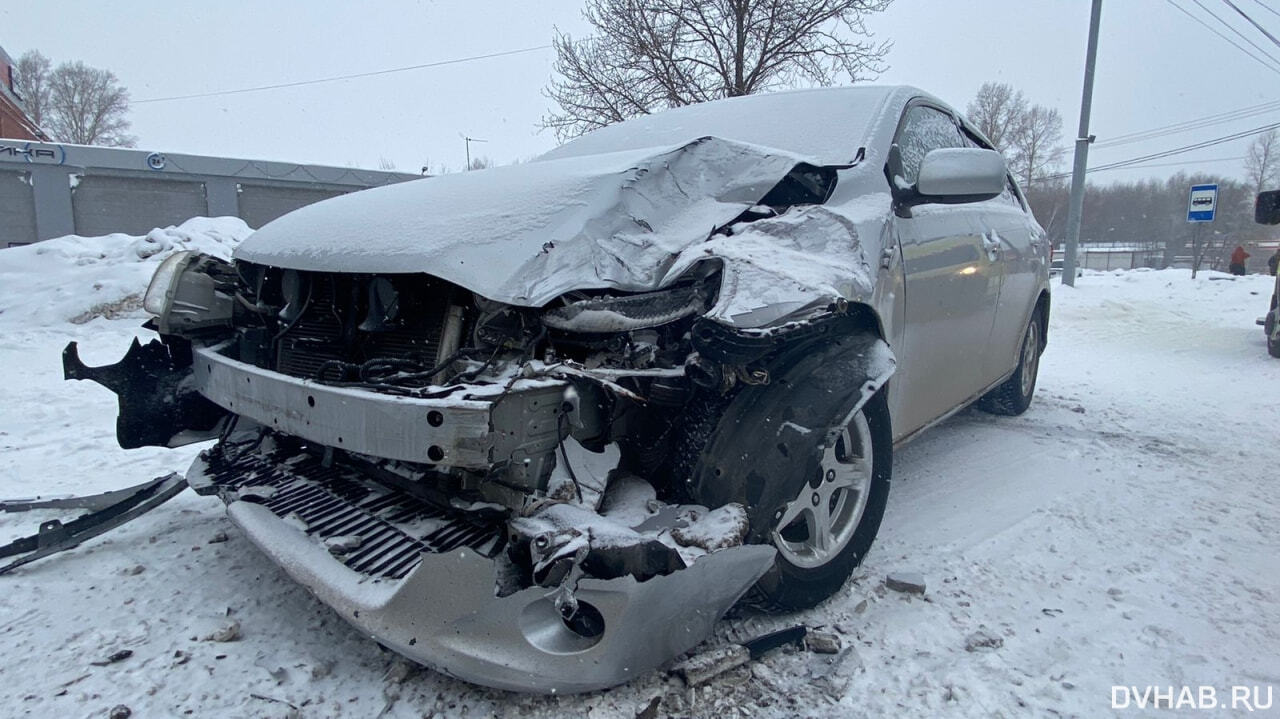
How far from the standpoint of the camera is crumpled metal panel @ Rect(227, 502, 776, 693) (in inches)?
67.6

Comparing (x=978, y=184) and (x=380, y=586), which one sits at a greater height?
(x=978, y=184)

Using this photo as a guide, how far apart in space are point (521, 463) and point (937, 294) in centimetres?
198

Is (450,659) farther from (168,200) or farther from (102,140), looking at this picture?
(102,140)

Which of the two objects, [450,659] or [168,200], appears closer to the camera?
[450,659]

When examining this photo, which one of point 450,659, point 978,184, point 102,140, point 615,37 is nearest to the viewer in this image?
point 450,659

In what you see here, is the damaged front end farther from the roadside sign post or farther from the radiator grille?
the roadside sign post

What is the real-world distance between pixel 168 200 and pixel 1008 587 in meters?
23.6

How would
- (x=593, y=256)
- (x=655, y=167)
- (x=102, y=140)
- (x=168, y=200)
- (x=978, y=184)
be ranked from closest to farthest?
1. (x=593, y=256)
2. (x=655, y=167)
3. (x=978, y=184)
4. (x=168, y=200)
5. (x=102, y=140)

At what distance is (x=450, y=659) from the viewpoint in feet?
5.74

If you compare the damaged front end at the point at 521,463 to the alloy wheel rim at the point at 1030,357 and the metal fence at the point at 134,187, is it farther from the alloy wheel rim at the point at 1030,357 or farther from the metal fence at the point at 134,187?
the metal fence at the point at 134,187

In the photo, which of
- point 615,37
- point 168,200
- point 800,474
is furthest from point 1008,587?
point 168,200

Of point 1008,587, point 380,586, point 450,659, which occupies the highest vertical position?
point 380,586

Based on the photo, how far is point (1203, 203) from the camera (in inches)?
531

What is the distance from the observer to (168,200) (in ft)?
67.4
